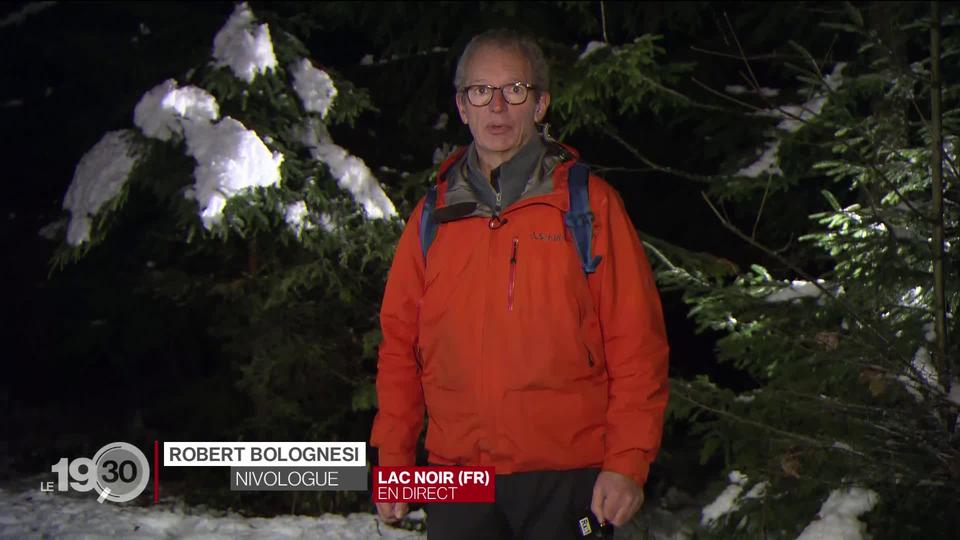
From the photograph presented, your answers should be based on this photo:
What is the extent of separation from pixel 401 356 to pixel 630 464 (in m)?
0.87

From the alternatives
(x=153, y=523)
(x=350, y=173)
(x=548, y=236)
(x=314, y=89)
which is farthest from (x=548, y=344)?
(x=153, y=523)

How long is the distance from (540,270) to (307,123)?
14.1ft

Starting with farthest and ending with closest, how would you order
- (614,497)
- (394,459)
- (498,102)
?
(394,459) < (498,102) < (614,497)

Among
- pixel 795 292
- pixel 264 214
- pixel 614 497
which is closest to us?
pixel 614 497

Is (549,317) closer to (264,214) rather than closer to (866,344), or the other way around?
(866,344)

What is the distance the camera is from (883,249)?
4.31 meters

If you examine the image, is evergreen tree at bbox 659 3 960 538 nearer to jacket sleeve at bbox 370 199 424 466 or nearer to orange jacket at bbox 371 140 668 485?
orange jacket at bbox 371 140 668 485

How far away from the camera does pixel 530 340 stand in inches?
104

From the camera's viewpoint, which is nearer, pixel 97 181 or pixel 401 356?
pixel 401 356

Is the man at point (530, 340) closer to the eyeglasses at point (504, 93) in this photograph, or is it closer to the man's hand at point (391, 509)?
the eyeglasses at point (504, 93)

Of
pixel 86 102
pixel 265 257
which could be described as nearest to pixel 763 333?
pixel 265 257

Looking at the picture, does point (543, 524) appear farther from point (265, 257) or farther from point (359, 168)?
point (265, 257)

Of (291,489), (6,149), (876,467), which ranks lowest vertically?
(291,489)

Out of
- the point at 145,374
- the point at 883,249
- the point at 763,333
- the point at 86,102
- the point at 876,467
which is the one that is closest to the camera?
the point at 876,467
